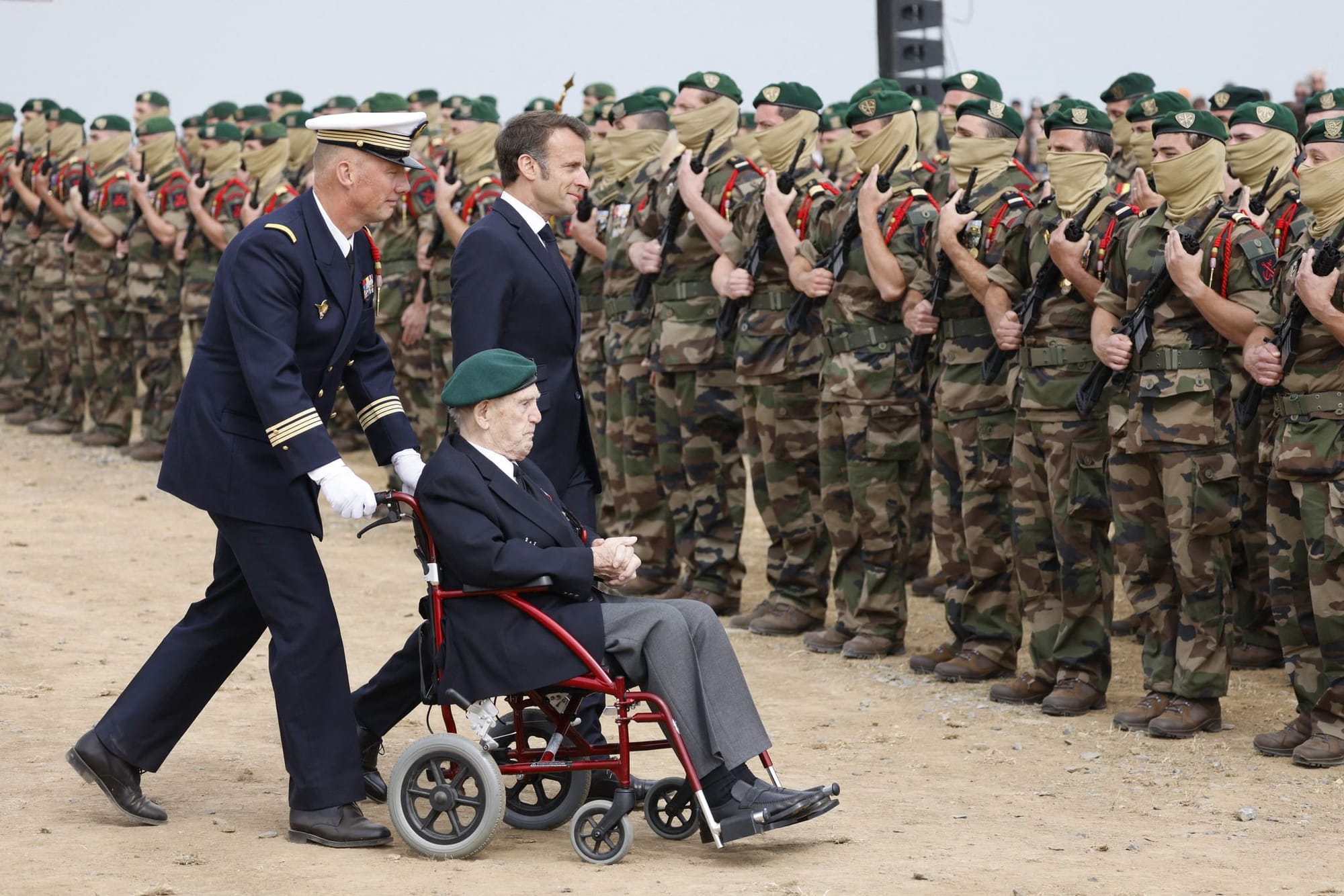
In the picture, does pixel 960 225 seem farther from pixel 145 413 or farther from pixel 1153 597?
pixel 145 413

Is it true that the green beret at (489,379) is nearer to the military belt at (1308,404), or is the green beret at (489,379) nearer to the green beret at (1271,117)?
the military belt at (1308,404)

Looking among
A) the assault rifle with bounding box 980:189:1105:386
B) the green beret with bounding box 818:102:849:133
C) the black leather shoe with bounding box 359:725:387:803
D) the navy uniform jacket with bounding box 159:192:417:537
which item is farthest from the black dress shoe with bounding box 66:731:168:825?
the green beret with bounding box 818:102:849:133

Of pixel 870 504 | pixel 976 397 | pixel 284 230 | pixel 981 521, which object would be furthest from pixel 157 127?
pixel 284 230

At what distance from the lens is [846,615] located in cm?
827

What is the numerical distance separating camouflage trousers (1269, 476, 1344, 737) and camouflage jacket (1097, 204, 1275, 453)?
0.36 meters

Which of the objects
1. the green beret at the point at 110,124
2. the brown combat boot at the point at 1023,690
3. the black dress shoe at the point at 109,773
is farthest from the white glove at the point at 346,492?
the green beret at the point at 110,124

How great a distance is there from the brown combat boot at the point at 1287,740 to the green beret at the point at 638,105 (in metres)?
4.99

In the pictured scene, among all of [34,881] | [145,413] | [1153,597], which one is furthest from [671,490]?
[145,413]

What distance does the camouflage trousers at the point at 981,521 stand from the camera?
736 cm

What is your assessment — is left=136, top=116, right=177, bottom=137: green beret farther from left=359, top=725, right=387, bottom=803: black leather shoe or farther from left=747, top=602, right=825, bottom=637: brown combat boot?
left=359, top=725, right=387, bottom=803: black leather shoe

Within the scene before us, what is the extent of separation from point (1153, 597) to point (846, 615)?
1.80 metres

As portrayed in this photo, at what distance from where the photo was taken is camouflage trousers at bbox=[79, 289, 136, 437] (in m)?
13.9

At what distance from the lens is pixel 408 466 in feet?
17.7

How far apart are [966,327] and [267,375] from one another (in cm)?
344
